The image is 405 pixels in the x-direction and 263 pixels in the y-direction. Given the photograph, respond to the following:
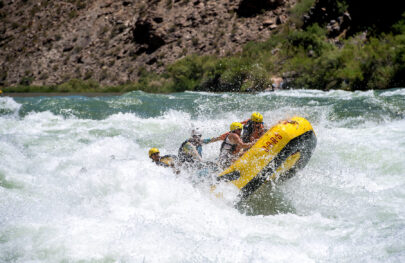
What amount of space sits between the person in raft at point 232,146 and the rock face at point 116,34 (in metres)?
17.3

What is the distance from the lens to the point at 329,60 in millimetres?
15781

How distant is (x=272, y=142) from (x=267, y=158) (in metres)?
0.26

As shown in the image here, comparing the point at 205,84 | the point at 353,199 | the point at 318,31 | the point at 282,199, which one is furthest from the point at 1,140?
the point at 318,31

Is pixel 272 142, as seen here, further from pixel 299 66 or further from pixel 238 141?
pixel 299 66

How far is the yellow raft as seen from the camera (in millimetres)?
6207

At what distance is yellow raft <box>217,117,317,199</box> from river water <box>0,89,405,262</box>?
0.32m

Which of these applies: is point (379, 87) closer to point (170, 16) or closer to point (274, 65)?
point (274, 65)

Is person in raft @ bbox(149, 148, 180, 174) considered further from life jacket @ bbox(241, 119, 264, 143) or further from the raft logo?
the raft logo

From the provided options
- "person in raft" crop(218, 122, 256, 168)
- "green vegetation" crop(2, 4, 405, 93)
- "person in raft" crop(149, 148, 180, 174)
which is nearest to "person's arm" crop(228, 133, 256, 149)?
"person in raft" crop(218, 122, 256, 168)

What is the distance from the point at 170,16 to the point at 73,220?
24.4m

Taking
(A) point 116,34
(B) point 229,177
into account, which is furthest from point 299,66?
(A) point 116,34

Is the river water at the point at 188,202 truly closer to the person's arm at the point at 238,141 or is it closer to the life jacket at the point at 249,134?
the person's arm at the point at 238,141

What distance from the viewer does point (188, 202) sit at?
19.4 ft

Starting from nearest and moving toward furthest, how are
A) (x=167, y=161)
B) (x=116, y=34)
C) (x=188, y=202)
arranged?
(x=188, y=202) < (x=167, y=161) < (x=116, y=34)
